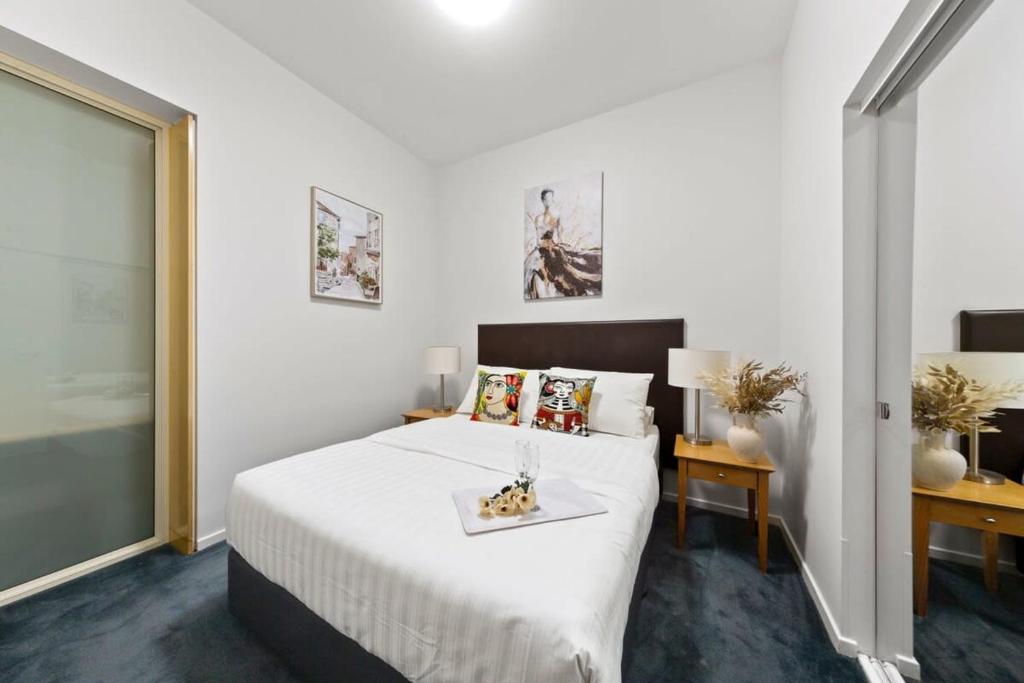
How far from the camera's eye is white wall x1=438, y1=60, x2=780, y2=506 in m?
2.38

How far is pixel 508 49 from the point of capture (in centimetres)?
226

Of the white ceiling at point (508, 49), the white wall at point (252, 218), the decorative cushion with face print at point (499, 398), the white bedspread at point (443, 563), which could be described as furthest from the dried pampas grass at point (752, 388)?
the white wall at point (252, 218)

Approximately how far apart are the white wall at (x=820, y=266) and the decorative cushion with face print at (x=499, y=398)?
1.61 meters

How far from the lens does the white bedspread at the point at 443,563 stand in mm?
798

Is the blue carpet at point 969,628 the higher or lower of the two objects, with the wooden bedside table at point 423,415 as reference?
lower

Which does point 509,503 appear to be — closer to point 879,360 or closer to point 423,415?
point 879,360

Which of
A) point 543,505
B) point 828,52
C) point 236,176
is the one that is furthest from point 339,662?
point 828,52

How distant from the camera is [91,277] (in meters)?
1.80

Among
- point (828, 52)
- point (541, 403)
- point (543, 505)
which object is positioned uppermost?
point (828, 52)

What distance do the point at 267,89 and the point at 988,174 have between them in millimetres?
3307

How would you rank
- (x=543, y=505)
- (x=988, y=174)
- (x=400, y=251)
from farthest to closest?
(x=400, y=251) → (x=543, y=505) → (x=988, y=174)

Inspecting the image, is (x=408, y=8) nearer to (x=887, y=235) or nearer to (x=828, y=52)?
(x=828, y=52)

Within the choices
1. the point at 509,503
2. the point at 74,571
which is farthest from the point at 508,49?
the point at 74,571

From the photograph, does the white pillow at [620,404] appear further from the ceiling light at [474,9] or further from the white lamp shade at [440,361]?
the ceiling light at [474,9]
